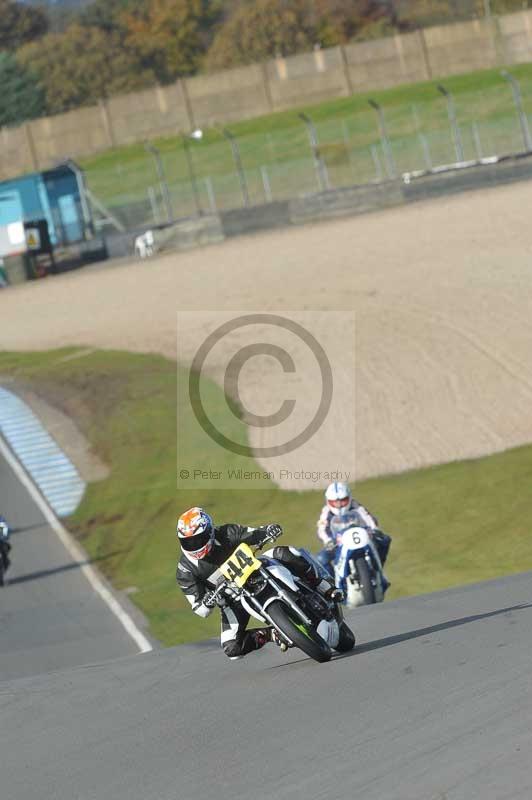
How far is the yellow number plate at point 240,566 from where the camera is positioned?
9.39 metres

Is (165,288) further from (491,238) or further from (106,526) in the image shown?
(106,526)

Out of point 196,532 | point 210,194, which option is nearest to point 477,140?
point 210,194

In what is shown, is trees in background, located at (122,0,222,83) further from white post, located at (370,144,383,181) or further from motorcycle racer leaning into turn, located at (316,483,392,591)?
motorcycle racer leaning into turn, located at (316,483,392,591)

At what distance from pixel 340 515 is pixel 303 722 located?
6068mm

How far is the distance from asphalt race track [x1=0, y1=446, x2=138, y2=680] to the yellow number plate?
18.8 ft

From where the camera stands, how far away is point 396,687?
8414mm

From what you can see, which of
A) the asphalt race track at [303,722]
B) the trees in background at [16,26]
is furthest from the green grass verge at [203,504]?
the trees in background at [16,26]

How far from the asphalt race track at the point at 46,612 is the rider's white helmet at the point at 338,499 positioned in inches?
130

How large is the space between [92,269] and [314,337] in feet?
71.9

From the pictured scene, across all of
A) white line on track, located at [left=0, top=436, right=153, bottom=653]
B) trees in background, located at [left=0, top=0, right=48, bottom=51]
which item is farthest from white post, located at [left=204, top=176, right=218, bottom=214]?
trees in background, located at [left=0, top=0, right=48, bottom=51]

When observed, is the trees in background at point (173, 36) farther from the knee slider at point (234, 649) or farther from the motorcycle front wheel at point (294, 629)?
the motorcycle front wheel at point (294, 629)

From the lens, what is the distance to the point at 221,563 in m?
9.80

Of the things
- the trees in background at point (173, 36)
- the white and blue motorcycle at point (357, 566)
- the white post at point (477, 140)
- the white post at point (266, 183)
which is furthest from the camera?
the trees in background at point (173, 36)

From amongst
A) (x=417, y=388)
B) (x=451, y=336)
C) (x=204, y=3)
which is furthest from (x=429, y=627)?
(x=204, y=3)
